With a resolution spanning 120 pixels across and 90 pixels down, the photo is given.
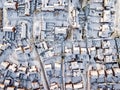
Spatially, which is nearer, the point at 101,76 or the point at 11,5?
the point at 101,76

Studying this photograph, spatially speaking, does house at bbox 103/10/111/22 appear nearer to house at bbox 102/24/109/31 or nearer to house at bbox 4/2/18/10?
house at bbox 102/24/109/31

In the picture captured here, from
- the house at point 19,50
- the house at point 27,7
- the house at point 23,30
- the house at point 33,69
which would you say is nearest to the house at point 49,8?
the house at point 27,7

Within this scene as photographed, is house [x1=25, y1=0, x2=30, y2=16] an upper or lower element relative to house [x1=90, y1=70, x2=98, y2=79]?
upper

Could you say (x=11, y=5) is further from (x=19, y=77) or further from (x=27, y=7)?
(x=19, y=77)

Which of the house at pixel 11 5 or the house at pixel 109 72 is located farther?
the house at pixel 11 5

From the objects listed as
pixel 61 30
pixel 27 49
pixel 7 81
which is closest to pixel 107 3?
pixel 61 30

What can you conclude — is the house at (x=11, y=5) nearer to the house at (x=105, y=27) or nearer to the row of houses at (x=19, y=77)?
the row of houses at (x=19, y=77)

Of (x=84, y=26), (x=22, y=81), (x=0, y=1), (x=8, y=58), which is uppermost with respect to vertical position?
(x=0, y=1)

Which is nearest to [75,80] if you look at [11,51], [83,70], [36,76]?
[83,70]

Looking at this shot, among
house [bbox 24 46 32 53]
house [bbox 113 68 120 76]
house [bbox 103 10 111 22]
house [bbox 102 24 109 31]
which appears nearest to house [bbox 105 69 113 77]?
house [bbox 113 68 120 76]

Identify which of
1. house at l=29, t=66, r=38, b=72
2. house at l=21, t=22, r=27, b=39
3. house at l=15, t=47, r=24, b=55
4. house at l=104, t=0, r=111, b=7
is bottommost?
house at l=29, t=66, r=38, b=72

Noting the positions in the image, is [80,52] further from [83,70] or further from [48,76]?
[48,76]
